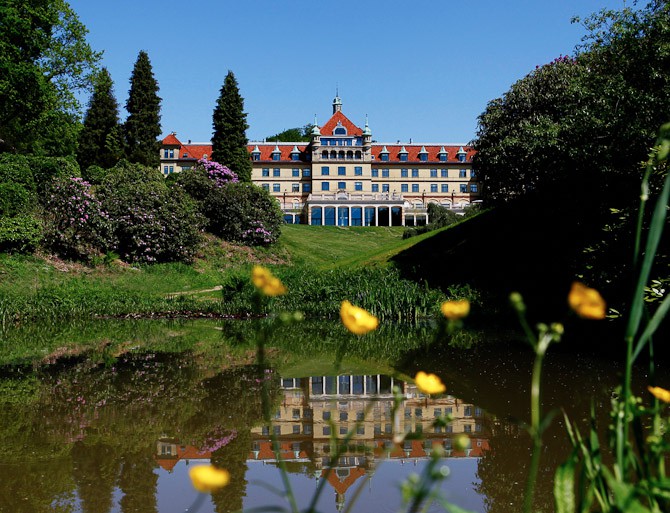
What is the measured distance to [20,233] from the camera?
22.1 meters

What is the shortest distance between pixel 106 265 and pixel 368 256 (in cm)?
990

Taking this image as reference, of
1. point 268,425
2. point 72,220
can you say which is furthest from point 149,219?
point 268,425

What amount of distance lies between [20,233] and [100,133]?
21.5 metres

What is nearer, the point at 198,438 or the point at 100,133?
the point at 198,438

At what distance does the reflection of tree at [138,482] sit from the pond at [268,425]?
0.01 m

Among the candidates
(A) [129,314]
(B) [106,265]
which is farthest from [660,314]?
(B) [106,265]

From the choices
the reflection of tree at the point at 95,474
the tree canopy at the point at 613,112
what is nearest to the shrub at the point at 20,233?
the tree canopy at the point at 613,112

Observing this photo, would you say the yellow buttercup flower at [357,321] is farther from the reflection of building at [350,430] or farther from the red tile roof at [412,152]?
the red tile roof at [412,152]

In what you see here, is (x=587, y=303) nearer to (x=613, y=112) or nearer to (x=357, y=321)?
(x=357, y=321)

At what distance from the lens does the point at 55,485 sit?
14.7 feet

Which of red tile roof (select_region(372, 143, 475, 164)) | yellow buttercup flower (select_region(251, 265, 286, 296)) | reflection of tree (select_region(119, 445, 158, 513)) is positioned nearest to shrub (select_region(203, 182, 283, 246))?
reflection of tree (select_region(119, 445, 158, 513))

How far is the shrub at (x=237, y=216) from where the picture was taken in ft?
105

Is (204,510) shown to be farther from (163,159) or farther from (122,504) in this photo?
(163,159)

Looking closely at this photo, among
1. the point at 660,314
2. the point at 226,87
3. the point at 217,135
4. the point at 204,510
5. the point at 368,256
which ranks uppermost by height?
the point at 226,87
